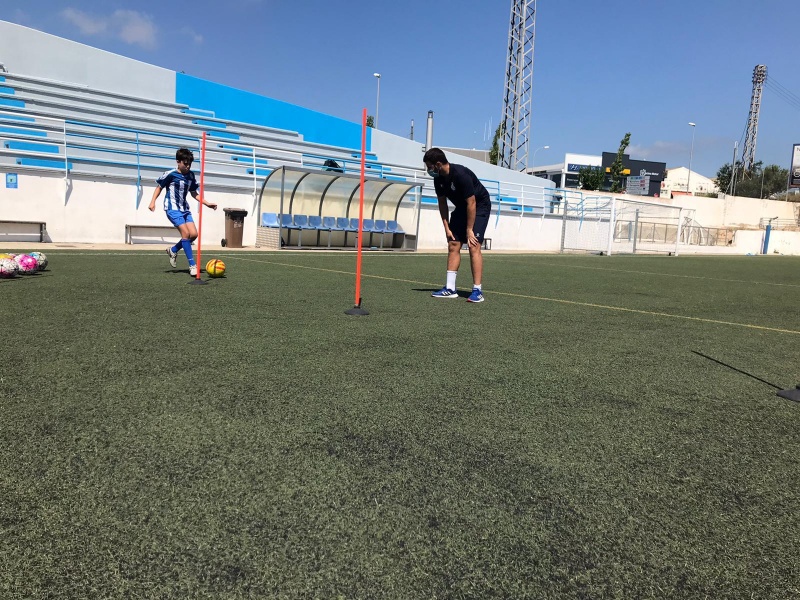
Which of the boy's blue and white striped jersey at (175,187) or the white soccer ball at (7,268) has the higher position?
the boy's blue and white striped jersey at (175,187)

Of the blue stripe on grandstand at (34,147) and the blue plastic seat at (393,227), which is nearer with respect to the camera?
the blue stripe on grandstand at (34,147)

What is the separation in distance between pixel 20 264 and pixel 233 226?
9808 millimetres

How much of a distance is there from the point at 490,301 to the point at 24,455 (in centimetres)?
568

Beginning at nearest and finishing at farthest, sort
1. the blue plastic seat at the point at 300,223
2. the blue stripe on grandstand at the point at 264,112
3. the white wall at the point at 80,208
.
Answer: the white wall at the point at 80,208 < the blue plastic seat at the point at 300,223 < the blue stripe on grandstand at the point at 264,112

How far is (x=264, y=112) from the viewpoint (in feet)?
92.2

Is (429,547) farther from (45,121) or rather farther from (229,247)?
(45,121)

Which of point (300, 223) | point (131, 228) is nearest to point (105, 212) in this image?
point (131, 228)

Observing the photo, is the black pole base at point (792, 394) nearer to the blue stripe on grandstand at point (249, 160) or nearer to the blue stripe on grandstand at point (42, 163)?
the blue stripe on grandstand at point (42, 163)

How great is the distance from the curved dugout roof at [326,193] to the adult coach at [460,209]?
1091cm

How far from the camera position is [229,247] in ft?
56.1

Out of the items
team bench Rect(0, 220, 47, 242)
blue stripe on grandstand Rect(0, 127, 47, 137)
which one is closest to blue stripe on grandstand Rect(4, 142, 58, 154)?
blue stripe on grandstand Rect(0, 127, 47, 137)

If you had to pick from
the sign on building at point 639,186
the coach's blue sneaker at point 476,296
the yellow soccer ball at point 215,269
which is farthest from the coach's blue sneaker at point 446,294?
the sign on building at point 639,186

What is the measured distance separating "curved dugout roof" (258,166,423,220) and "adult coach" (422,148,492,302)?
10906 millimetres

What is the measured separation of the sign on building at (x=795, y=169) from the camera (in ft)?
176
